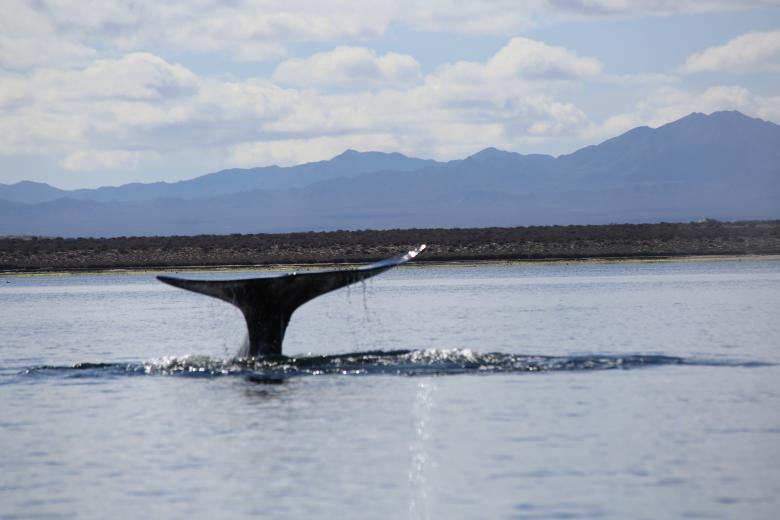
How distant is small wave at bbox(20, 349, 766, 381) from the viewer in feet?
77.5

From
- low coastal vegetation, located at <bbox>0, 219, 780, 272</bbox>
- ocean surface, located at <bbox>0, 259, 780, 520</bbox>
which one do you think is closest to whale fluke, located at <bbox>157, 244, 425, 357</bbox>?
ocean surface, located at <bbox>0, 259, 780, 520</bbox>

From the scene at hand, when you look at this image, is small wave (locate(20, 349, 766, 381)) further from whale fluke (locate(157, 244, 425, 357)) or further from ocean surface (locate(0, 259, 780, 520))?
whale fluke (locate(157, 244, 425, 357))

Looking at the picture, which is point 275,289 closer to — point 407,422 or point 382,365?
point 407,422

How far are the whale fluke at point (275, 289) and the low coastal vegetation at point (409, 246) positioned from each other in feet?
216

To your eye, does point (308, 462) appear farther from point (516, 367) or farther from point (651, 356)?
point (651, 356)

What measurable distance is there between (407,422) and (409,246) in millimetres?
78727

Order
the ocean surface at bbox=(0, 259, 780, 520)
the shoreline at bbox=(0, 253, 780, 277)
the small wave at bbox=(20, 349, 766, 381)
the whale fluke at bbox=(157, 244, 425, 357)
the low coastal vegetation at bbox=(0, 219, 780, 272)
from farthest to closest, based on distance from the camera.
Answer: the low coastal vegetation at bbox=(0, 219, 780, 272)
the shoreline at bbox=(0, 253, 780, 277)
the small wave at bbox=(20, 349, 766, 381)
the whale fluke at bbox=(157, 244, 425, 357)
the ocean surface at bbox=(0, 259, 780, 520)

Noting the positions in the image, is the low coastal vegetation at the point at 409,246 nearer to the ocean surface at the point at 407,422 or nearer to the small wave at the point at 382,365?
the ocean surface at the point at 407,422

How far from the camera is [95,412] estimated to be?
20.2m

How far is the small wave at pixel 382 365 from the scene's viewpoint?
77.5 ft

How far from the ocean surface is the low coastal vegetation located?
53.3 meters

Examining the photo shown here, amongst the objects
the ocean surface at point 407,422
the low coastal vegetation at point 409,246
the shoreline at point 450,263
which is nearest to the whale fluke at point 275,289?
the ocean surface at point 407,422

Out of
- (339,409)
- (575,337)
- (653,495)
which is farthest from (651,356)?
(653,495)

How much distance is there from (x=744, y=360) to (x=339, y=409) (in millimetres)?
8940
